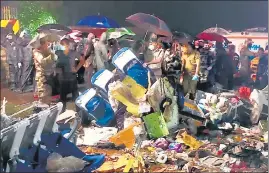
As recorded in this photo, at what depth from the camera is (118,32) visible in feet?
10.0

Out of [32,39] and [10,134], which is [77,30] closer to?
[32,39]

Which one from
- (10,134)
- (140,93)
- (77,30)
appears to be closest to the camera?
(10,134)

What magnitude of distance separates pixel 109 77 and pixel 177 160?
676mm

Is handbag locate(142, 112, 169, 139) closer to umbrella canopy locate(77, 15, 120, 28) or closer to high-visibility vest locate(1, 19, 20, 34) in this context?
umbrella canopy locate(77, 15, 120, 28)

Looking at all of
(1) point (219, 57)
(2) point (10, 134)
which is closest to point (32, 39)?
(2) point (10, 134)

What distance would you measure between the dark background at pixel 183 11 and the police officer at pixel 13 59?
0.22 metres

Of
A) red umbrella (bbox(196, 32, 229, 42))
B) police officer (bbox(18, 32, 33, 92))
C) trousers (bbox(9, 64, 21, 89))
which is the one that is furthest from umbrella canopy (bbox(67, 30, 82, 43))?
red umbrella (bbox(196, 32, 229, 42))

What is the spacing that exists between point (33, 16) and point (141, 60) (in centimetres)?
69

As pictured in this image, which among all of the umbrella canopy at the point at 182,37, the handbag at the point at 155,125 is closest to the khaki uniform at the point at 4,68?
the handbag at the point at 155,125

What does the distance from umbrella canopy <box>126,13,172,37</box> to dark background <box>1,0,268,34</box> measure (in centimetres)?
2

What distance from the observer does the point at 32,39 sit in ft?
9.97

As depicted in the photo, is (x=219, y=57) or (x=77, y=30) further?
(x=219, y=57)

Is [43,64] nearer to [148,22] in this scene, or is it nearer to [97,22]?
[97,22]

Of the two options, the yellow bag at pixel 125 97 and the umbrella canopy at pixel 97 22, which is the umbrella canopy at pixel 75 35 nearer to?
the umbrella canopy at pixel 97 22
